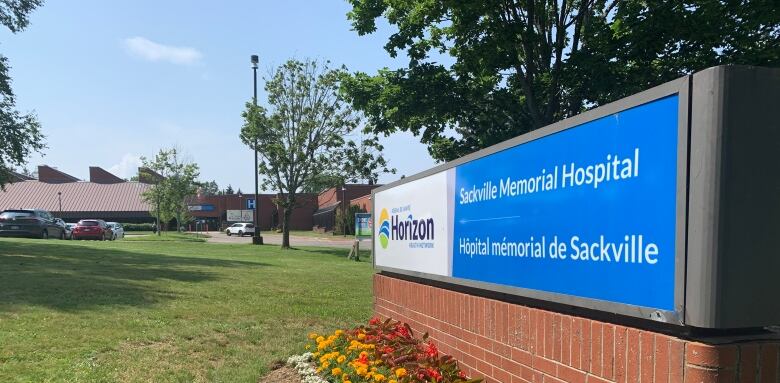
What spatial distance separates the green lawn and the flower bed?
57 cm

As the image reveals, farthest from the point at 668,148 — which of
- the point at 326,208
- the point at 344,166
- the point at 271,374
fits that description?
the point at 326,208

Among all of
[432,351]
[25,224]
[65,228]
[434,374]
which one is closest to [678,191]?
[434,374]

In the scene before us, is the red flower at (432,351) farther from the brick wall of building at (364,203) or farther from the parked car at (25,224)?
the brick wall of building at (364,203)

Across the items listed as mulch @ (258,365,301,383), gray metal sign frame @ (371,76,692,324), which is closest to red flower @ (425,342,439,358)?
mulch @ (258,365,301,383)

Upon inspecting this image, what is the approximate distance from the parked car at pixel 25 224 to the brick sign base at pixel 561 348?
30.5 metres

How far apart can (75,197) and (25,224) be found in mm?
49977

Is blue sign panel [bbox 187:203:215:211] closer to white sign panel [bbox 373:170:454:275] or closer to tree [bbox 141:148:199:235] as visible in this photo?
tree [bbox 141:148:199:235]

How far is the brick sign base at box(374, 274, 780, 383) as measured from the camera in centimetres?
225

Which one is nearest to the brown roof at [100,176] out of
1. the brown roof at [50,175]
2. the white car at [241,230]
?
the brown roof at [50,175]

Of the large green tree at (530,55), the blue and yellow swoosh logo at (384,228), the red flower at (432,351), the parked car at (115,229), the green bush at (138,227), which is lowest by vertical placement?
the green bush at (138,227)

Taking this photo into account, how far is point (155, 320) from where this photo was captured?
7.18 m

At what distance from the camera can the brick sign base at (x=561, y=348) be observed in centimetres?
225

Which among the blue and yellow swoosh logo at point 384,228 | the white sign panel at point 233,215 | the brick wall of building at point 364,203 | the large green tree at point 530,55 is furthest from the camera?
the white sign panel at point 233,215

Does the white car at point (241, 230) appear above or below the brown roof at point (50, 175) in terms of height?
below
